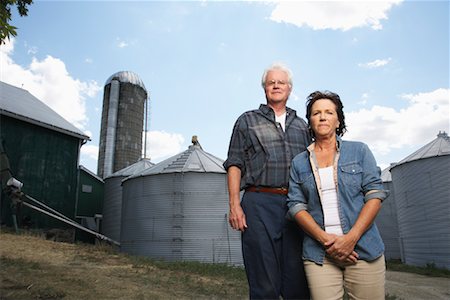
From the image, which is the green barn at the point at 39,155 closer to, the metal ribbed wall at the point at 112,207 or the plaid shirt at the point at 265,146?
the metal ribbed wall at the point at 112,207

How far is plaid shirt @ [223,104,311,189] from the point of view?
110 inches

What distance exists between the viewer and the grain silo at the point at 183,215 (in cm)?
1341

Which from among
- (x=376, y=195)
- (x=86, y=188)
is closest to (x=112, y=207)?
(x=86, y=188)

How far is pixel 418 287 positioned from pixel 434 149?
22.4ft

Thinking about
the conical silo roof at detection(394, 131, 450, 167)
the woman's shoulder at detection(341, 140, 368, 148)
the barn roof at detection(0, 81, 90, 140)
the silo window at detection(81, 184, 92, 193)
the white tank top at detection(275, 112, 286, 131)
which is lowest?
the woman's shoulder at detection(341, 140, 368, 148)

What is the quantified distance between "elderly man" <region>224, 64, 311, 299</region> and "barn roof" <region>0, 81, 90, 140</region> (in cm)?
1665

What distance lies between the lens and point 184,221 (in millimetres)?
13664

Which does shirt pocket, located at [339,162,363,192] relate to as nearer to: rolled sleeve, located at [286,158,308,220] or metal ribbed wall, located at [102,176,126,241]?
rolled sleeve, located at [286,158,308,220]

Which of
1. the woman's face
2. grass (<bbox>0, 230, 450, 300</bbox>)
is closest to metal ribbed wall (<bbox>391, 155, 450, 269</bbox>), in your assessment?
grass (<bbox>0, 230, 450, 300</bbox>)

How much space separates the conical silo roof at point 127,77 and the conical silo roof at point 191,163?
16.5m

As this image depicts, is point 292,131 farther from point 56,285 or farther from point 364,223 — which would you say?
point 56,285

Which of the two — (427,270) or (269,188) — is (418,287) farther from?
(269,188)

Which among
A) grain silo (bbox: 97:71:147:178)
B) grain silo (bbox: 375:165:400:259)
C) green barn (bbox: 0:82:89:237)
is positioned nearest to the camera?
green barn (bbox: 0:82:89:237)

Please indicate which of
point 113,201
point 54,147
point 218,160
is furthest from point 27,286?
point 113,201
